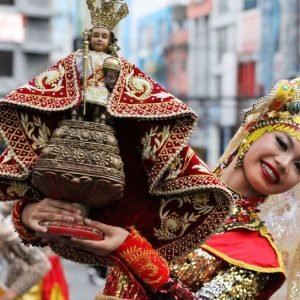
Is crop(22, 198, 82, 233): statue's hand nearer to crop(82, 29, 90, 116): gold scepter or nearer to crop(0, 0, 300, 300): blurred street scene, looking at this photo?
crop(82, 29, 90, 116): gold scepter

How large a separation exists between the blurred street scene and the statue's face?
71.1ft

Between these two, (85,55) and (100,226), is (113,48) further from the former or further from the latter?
(100,226)

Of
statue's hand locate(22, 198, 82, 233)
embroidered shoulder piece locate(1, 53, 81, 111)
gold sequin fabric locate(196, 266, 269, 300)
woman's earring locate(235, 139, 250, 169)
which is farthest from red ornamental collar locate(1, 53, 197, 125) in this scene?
woman's earring locate(235, 139, 250, 169)

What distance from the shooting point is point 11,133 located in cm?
325

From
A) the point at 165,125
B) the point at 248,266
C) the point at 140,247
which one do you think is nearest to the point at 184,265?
the point at 248,266

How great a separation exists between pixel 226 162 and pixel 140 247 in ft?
2.64

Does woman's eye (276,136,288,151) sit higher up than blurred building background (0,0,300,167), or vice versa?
woman's eye (276,136,288,151)

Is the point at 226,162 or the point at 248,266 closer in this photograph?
the point at 248,266

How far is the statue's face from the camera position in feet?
10.6

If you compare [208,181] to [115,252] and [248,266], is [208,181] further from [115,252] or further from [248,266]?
[248,266]

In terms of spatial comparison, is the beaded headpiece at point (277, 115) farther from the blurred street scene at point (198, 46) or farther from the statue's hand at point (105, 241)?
the blurred street scene at point (198, 46)

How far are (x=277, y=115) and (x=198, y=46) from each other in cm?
3275

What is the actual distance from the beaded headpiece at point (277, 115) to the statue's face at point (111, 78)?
2.76 feet

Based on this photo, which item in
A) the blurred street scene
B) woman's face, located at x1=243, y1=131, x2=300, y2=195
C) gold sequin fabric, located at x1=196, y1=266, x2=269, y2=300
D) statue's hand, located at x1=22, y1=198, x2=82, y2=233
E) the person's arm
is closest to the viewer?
statue's hand, located at x1=22, y1=198, x2=82, y2=233
